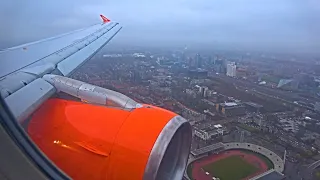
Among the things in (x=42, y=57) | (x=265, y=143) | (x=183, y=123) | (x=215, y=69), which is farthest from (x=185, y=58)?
(x=183, y=123)

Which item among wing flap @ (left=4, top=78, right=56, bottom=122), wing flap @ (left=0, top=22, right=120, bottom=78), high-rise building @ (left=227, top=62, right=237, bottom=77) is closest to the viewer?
wing flap @ (left=4, top=78, right=56, bottom=122)

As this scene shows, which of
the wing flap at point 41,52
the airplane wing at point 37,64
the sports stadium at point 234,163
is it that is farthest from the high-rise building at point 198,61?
the wing flap at point 41,52

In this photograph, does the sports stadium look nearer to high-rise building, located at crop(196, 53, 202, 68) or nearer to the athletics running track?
the athletics running track

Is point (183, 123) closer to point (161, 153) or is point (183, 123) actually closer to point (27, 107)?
point (161, 153)

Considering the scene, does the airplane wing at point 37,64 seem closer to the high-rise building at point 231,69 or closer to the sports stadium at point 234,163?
the sports stadium at point 234,163

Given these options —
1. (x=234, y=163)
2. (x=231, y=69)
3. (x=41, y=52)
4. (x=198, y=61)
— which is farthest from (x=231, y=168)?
(x=198, y=61)

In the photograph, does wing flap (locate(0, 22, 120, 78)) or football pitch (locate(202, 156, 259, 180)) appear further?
football pitch (locate(202, 156, 259, 180))

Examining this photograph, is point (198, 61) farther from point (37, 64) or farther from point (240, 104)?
point (37, 64)

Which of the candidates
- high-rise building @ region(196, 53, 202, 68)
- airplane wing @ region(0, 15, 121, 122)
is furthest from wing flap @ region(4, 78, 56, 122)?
high-rise building @ region(196, 53, 202, 68)
